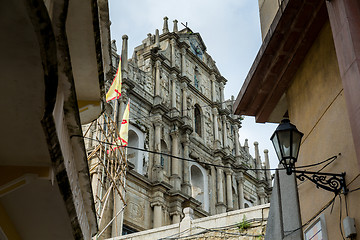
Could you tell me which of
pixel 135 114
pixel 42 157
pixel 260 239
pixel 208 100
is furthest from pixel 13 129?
pixel 208 100

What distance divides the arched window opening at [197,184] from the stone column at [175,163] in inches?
71.7

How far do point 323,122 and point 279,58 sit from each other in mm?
1312

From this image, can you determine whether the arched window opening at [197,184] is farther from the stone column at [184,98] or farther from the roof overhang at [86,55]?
the roof overhang at [86,55]

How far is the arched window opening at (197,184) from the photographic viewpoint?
2416 centimetres

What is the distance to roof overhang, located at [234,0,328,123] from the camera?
243 inches

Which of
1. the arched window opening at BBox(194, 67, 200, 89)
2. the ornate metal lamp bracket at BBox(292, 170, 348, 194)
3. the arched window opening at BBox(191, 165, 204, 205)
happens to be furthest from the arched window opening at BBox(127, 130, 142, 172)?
the ornate metal lamp bracket at BBox(292, 170, 348, 194)

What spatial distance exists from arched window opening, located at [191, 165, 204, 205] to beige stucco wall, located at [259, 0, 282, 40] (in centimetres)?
1652

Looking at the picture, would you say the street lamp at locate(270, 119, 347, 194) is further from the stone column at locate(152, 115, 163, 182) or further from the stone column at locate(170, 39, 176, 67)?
the stone column at locate(170, 39, 176, 67)

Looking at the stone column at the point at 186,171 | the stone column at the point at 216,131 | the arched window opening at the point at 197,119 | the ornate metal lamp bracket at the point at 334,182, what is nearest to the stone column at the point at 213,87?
the stone column at the point at 216,131

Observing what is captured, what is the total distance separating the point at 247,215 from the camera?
1307 centimetres

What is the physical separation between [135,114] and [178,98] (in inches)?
159

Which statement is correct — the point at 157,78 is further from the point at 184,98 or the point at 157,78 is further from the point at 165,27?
the point at 165,27

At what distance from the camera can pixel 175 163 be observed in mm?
22312

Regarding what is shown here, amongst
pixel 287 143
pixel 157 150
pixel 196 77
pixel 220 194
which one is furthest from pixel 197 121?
pixel 287 143
